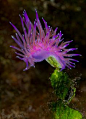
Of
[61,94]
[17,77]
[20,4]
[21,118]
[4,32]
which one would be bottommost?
[21,118]

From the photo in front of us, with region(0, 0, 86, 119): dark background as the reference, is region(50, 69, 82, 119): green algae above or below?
below

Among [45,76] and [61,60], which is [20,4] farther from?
[61,60]

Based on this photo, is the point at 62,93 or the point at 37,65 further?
the point at 37,65

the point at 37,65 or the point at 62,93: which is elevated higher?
the point at 37,65

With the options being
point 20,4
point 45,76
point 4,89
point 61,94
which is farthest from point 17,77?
point 61,94

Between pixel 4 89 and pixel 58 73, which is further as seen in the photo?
pixel 4 89

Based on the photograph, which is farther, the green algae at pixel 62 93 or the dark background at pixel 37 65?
the dark background at pixel 37 65

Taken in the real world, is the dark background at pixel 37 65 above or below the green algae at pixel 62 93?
above

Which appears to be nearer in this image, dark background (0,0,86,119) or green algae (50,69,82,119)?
green algae (50,69,82,119)
